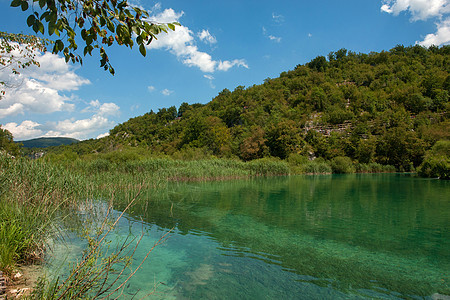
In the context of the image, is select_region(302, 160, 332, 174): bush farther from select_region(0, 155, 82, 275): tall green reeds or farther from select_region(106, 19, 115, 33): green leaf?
select_region(106, 19, 115, 33): green leaf

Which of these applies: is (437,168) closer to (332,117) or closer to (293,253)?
(293,253)

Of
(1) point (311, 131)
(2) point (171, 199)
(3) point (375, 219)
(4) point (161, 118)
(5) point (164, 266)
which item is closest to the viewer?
(5) point (164, 266)

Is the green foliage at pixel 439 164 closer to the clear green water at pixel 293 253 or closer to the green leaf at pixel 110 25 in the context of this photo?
the clear green water at pixel 293 253

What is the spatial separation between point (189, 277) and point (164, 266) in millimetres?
751

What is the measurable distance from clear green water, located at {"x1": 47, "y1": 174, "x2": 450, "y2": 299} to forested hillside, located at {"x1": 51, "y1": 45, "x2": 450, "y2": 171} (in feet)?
98.2

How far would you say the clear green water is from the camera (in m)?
4.19

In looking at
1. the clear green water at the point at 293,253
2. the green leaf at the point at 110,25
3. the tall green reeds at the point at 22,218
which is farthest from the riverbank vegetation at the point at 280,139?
the green leaf at the point at 110,25

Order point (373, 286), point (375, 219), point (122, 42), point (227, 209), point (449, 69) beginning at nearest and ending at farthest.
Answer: point (122, 42)
point (373, 286)
point (375, 219)
point (227, 209)
point (449, 69)

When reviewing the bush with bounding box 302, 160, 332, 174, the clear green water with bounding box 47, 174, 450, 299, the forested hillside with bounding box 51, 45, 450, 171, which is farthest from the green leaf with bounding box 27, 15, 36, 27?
the bush with bounding box 302, 160, 332, 174

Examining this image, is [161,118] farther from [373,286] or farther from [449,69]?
[373,286]

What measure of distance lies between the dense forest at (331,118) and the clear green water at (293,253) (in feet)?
87.0

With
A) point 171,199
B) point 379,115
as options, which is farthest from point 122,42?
point 379,115

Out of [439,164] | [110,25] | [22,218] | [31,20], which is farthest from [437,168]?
[31,20]

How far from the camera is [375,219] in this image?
9.31m
